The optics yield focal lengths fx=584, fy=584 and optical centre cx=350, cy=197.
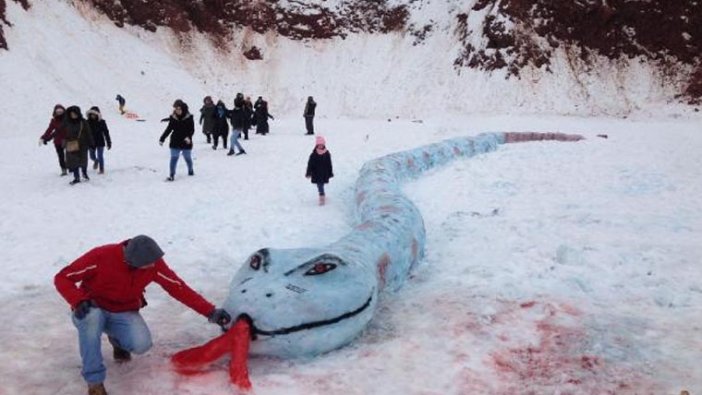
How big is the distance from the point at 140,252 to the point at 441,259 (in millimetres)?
4582

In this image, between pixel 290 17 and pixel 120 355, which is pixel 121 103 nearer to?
A: pixel 290 17

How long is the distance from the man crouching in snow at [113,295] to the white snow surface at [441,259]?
32 centimetres

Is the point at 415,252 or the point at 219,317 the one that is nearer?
the point at 219,317

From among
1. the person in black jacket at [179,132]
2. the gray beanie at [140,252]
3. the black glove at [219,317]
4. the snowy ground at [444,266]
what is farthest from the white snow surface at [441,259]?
the gray beanie at [140,252]

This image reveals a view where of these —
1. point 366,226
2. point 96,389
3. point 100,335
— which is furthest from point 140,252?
point 366,226

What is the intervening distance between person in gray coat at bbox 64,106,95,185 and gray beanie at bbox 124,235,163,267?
8556 mm

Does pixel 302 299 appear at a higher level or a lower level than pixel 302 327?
higher

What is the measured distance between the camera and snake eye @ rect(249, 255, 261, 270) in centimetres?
534

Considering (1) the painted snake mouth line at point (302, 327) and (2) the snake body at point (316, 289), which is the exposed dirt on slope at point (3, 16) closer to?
(2) the snake body at point (316, 289)

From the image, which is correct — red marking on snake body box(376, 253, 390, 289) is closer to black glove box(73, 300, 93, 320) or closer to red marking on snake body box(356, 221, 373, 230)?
red marking on snake body box(356, 221, 373, 230)

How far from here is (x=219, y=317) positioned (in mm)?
4645

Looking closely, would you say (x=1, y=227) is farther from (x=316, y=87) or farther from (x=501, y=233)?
(x=316, y=87)

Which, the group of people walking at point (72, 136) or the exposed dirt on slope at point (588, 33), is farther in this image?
the exposed dirt on slope at point (588, 33)

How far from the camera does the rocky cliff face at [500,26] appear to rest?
36.6m
